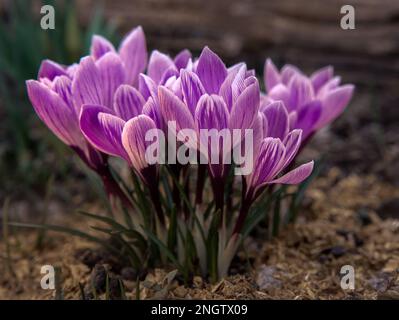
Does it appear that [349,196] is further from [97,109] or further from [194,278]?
[97,109]

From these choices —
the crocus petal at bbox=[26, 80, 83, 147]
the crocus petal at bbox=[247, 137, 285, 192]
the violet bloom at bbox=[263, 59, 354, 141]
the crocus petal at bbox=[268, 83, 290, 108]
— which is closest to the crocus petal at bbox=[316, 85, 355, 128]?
the violet bloom at bbox=[263, 59, 354, 141]

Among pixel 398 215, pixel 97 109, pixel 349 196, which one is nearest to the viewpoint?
pixel 97 109

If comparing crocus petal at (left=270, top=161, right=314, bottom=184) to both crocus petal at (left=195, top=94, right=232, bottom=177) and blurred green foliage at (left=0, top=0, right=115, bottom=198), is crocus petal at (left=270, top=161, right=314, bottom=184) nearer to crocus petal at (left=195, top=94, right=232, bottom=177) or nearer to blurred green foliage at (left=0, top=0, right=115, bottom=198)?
crocus petal at (left=195, top=94, right=232, bottom=177)

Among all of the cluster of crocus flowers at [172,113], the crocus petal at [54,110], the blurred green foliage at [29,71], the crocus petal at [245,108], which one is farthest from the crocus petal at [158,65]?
the blurred green foliage at [29,71]

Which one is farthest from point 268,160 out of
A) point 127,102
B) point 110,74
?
point 110,74
